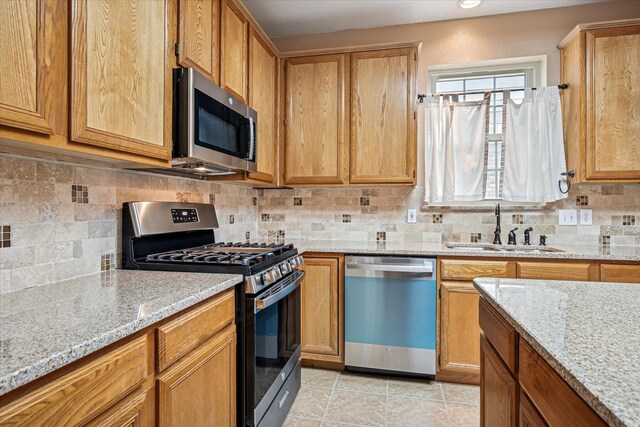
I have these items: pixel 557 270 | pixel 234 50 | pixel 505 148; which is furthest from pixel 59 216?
pixel 505 148

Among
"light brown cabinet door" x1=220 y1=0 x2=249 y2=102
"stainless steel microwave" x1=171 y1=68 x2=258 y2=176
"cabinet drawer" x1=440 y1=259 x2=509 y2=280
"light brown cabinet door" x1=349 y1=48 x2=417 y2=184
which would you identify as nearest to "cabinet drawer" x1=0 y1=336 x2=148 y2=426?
"stainless steel microwave" x1=171 y1=68 x2=258 y2=176

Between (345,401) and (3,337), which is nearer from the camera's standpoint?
(3,337)

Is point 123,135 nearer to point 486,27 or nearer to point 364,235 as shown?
point 364,235

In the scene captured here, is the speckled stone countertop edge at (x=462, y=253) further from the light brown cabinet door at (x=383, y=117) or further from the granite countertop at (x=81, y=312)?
the granite countertop at (x=81, y=312)

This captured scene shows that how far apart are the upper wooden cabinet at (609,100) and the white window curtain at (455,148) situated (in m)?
0.64

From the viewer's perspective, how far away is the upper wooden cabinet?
2.36 m

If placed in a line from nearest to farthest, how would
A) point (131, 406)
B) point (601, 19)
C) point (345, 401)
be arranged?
point (131, 406), point (345, 401), point (601, 19)

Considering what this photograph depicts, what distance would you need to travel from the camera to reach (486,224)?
2.79 m

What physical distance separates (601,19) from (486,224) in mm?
1743

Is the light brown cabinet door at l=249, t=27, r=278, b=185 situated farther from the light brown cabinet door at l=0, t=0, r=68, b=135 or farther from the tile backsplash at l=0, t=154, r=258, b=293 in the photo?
the light brown cabinet door at l=0, t=0, r=68, b=135

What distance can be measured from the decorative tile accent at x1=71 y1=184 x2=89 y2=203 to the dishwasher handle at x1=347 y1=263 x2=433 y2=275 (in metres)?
1.59

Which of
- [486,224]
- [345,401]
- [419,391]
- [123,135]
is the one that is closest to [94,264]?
[123,135]

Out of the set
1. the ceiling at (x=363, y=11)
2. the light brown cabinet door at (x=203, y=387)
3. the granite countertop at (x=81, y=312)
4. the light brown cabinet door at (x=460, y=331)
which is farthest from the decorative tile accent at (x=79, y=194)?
the light brown cabinet door at (x=460, y=331)

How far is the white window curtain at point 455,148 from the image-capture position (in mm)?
2770
